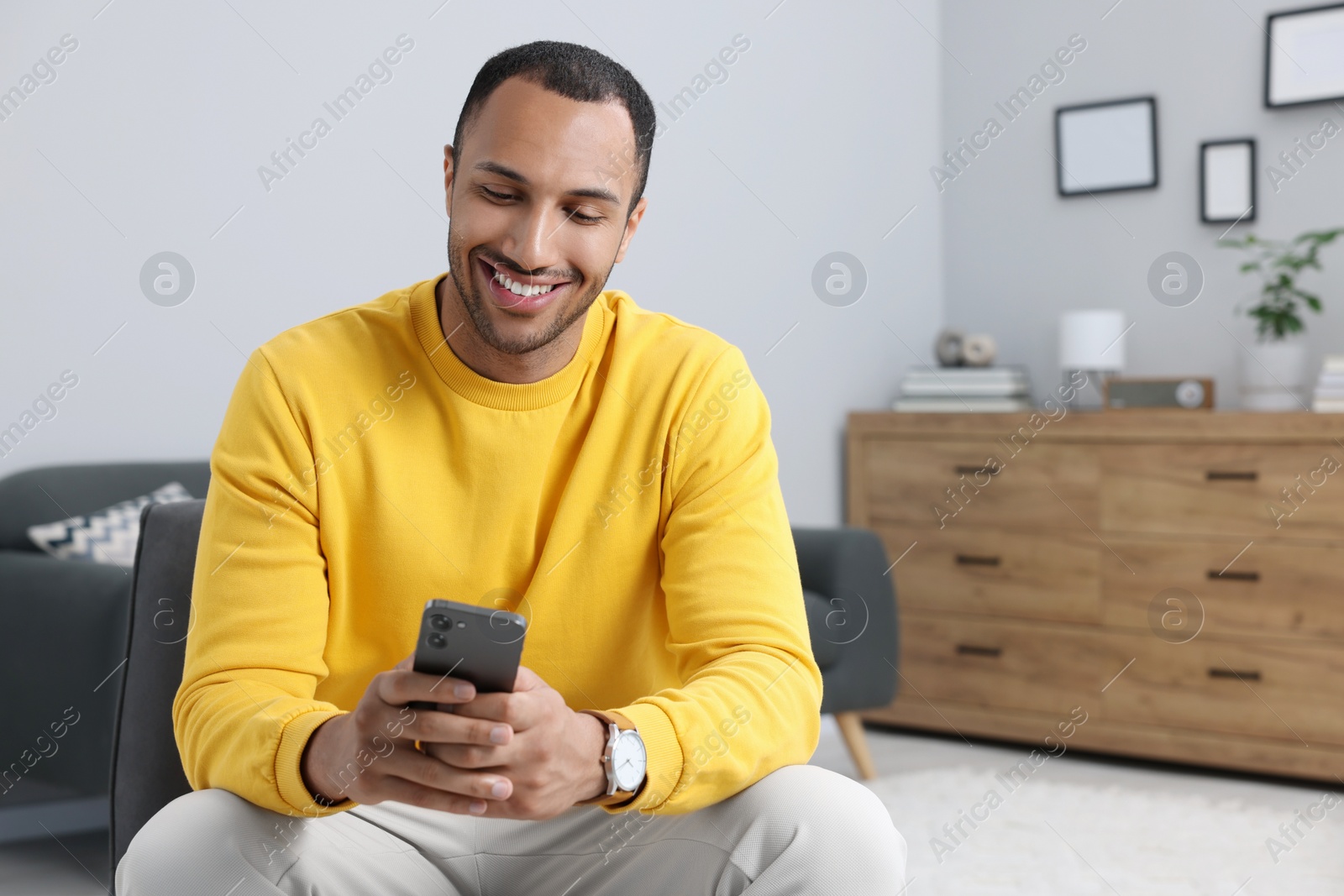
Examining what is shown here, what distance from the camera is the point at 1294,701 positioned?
2842 millimetres

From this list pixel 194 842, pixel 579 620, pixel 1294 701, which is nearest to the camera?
pixel 194 842

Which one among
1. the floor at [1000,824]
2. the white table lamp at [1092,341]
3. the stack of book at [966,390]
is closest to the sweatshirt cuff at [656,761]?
the floor at [1000,824]

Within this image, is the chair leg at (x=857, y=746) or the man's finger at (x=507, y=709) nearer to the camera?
the man's finger at (x=507, y=709)

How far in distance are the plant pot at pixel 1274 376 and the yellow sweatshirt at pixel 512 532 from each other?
2.28m

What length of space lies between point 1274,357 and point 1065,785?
124 centimetres

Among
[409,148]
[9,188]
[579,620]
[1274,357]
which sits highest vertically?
[409,148]

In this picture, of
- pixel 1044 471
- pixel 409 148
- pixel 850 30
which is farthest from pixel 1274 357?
pixel 409 148

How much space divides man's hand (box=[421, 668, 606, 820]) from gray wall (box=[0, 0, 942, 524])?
5.33 feet

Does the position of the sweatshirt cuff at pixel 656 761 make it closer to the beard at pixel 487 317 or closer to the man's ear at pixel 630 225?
the beard at pixel 487 317

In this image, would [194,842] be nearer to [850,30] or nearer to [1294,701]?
[1294,701]

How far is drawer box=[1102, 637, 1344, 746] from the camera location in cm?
281

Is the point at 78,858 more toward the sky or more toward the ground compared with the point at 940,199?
more toward the ground

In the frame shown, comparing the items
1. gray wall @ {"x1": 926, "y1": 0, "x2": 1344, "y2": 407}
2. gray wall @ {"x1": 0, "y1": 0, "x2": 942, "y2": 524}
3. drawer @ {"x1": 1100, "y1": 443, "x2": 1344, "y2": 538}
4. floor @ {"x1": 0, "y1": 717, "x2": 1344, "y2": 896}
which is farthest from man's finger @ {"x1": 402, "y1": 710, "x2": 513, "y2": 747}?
gray wall @ {"x1": 926, "y1": 0, "x2": 1344, "y2": 407}

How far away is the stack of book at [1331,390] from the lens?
2844 mm
